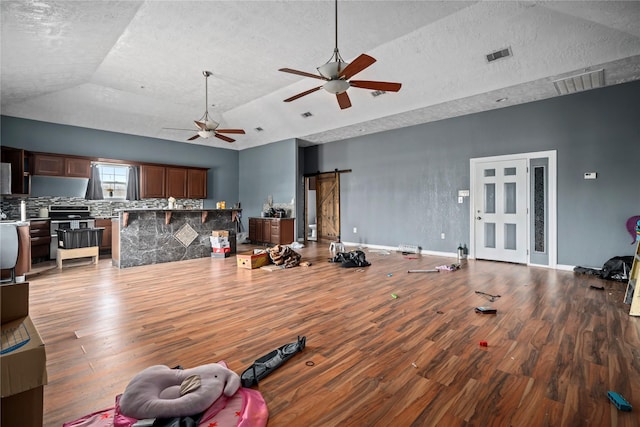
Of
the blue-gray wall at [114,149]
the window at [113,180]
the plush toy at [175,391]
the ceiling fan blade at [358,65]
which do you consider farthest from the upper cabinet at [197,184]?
the plush toy at [175,391]

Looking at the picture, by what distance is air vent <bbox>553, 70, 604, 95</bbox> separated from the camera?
4.68 m

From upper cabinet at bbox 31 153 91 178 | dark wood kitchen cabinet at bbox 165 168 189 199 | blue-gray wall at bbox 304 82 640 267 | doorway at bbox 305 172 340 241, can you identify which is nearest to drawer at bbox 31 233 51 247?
upper cabinet at bbox 31 153 91 178

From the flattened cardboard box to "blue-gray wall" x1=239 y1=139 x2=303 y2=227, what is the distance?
8.02 meters

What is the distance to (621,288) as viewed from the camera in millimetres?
4164

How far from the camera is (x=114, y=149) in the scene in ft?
26.7

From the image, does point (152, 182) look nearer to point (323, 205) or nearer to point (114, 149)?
point (114, 149)

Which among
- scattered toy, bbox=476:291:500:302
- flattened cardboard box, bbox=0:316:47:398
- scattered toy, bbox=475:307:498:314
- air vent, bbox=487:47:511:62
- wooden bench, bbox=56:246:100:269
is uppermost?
air vent, bbox=487:47:511:62

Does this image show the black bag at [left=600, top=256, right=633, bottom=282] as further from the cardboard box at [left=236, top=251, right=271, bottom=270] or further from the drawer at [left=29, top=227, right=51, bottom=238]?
the drawer at [left=29, top=227, right=51, bottom=238]

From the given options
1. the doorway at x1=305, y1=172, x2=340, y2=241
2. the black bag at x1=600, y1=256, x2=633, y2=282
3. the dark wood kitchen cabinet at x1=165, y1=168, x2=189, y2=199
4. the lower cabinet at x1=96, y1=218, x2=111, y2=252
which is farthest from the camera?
the doorway at x1=305, y1=172, x2=340, y2=241

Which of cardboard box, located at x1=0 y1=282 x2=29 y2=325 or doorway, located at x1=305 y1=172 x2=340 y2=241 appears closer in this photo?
cardboard box, located at x1=0 y1=282 x2=29 y2=325

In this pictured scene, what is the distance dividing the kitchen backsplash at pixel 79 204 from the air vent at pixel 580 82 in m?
9.28

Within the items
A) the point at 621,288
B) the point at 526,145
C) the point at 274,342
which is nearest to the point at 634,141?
the point at 526,145

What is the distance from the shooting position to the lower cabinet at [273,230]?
8672mm

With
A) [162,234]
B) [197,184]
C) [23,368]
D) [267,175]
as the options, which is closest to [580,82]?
[23,368]
